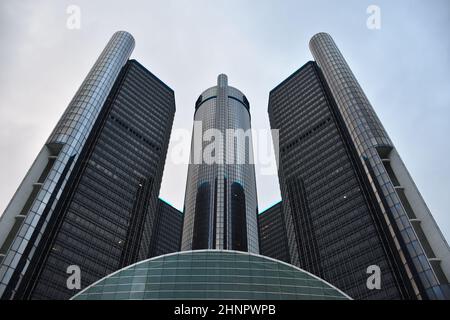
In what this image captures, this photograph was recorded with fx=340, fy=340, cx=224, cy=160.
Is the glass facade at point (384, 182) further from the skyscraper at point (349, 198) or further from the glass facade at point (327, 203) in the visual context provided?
the glass facade at point (327, 203)

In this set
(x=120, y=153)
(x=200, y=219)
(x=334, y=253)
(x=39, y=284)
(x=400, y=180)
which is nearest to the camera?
(x=400, y=180)

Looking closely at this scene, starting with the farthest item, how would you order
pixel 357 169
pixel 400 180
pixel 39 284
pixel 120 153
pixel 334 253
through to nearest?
pixel 120 153
pixel 357 169
pixel 334 253
pixel 39 284
pixel 400 180

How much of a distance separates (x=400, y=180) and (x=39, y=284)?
10051 centimetres

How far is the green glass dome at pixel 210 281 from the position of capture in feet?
144

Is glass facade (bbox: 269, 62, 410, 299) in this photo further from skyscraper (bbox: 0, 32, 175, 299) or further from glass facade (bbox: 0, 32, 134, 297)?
glass facade (bbox: 0, 32, 134, 297)

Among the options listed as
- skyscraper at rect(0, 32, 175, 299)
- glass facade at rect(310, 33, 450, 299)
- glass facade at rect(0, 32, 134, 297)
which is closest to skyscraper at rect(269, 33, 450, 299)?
glass facade at rect(310, 33, 450, 299)

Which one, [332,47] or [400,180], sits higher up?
[332,47]

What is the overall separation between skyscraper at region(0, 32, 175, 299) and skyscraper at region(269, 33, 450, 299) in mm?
65998

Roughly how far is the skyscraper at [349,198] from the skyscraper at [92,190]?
65998mm

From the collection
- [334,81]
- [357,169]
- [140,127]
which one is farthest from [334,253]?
[140,127]

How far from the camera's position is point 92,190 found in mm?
127125

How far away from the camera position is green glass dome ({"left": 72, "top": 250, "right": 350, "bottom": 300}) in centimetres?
4375

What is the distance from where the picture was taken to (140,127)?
553 feet

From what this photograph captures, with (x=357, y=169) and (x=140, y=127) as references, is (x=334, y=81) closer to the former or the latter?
(x=357, y=169)
